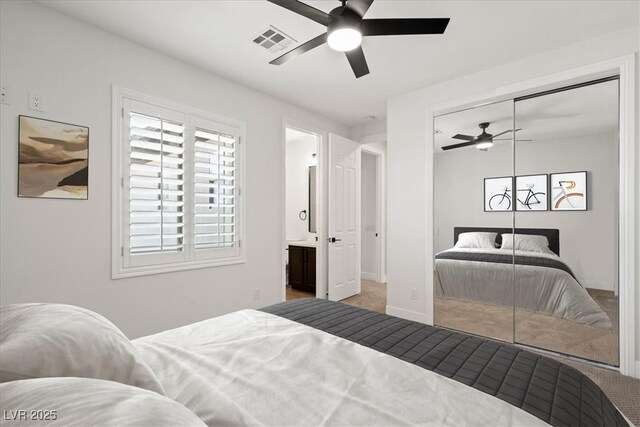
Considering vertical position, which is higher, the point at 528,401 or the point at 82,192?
the point at 82,192

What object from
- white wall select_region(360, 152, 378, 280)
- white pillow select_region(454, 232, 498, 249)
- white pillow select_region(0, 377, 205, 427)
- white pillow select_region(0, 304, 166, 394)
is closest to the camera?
white pillow select_region(0, 377, 205, 427)

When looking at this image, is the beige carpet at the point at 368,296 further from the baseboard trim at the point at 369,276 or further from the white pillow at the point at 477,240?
the white pillow at the point at 477,240

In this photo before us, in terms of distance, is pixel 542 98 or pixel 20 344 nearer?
pixel 20 344

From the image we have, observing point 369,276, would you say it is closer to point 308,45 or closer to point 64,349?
point 308,45

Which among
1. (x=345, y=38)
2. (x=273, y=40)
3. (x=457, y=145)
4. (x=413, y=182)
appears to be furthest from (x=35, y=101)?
(x=457, y=145)

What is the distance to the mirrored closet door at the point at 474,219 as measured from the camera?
3.11 meters

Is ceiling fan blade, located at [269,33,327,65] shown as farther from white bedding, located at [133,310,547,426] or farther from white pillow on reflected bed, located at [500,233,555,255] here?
white pillow on reflected bed, located at [500,233,555,255]

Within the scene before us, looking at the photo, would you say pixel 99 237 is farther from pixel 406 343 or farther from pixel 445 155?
pixel 445 155

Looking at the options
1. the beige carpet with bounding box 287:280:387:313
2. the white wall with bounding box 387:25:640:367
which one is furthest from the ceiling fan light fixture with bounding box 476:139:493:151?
the beige carpet with bounding box 287:280:387:313

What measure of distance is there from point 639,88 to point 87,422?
3735mm

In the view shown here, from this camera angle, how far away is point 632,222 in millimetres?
2416

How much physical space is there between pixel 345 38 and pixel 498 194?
7.49 ft

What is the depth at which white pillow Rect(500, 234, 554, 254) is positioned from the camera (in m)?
2.91

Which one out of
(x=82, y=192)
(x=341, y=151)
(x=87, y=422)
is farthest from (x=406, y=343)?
(x=341, y=151)
